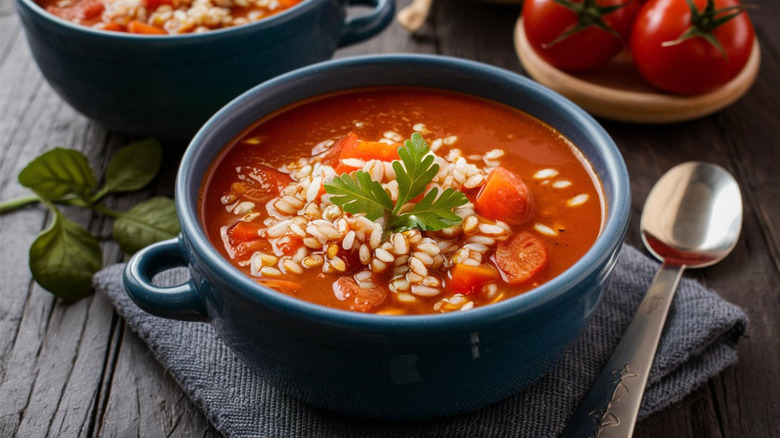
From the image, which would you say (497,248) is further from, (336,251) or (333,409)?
(333,409)

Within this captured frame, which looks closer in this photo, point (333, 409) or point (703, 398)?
point (333, 409)

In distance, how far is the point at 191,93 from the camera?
2.50 m

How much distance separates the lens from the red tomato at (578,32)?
2951 millimetres

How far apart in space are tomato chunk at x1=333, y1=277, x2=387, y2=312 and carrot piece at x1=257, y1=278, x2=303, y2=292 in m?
0.08

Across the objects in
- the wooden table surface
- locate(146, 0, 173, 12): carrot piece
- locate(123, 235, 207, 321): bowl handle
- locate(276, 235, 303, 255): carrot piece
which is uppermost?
locate(146, 0, 173, 12): carrot piece

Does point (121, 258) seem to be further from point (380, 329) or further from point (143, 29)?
point (380, 329)

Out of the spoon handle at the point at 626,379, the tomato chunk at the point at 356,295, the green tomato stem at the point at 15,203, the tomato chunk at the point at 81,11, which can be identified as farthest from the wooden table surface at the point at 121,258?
the tomato chunk at the point at 356,295

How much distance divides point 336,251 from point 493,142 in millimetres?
590

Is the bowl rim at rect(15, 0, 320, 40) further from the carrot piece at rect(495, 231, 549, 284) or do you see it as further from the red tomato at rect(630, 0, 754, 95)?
the red tomato at rect(630, 0, 754, 95)

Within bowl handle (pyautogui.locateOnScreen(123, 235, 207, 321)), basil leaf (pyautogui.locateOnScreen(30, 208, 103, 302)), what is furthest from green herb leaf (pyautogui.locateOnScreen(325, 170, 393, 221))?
basil leaf (pyautogui.locateOnScreen(30, 208, 103, 302))

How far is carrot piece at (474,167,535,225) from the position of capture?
6.02 feet

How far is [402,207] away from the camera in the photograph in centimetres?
182

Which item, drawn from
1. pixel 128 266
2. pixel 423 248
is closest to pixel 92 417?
pixel 128 266

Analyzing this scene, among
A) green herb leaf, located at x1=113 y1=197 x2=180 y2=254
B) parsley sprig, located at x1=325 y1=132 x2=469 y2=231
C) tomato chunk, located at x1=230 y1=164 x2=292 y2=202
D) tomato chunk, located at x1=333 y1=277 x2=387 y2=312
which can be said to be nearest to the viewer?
tomato chunk, located at x1=333 y1=277 x2=387 y2=312
